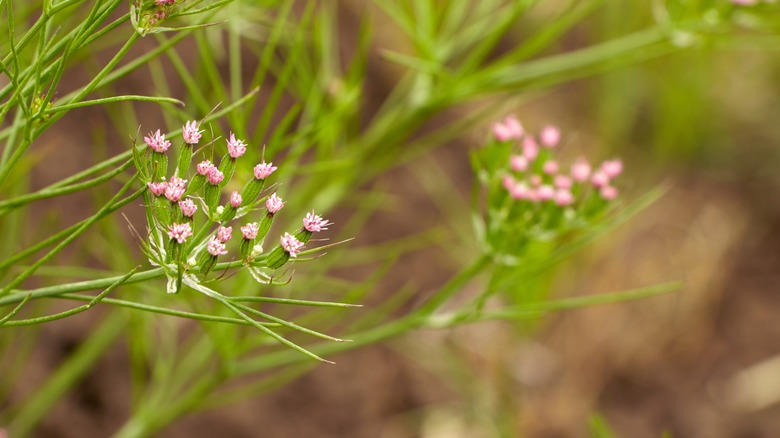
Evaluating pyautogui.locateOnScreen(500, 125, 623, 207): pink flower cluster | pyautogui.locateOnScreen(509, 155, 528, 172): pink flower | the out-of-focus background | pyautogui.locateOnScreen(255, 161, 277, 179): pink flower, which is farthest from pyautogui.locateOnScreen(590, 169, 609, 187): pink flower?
the out-of-focus background

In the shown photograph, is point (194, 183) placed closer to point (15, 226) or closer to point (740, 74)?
point (15, 226)

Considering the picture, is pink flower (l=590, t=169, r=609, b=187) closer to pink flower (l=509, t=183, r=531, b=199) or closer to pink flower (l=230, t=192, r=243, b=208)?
pink flower (l=509, t=183, r=531, b=199)

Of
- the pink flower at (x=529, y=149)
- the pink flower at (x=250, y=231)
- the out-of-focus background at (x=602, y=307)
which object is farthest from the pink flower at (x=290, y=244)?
the out-of-focus background at (x=602, y=307)

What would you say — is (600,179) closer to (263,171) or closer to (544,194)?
(544,194)

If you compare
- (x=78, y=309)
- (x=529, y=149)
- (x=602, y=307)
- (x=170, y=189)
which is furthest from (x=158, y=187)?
(x=602, y=307)

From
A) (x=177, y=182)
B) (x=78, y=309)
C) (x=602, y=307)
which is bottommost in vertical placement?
(x=78, y=309)

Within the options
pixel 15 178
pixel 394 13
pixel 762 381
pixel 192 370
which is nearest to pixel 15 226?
pixel 15 178
